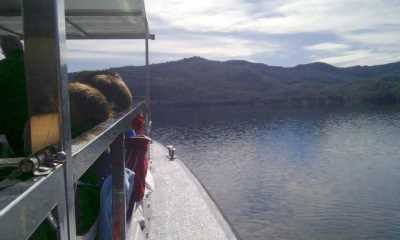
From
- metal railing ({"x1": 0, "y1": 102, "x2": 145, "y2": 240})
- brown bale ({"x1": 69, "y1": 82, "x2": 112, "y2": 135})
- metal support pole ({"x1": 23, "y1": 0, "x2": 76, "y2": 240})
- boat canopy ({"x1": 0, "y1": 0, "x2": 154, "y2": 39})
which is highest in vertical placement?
boat canopy ({"x1": 0, "y1": 0, "x2": 154, "y2": 39})

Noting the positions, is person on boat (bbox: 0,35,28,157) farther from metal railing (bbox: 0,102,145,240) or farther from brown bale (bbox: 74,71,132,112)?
brown bale (bbox: 74,71,132,112)

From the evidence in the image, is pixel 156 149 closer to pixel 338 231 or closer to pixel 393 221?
pixel 338 231

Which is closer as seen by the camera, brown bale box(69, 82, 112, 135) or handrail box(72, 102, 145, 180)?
handrail box(72, 102, 145, 180)

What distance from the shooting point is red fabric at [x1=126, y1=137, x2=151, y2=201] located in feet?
18.1

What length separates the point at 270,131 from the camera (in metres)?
91.9

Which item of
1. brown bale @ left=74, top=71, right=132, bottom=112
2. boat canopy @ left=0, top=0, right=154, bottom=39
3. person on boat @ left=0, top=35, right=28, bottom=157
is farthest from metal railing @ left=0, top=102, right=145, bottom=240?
boat canopy @ left=0, top=0, right=154, bottom=39

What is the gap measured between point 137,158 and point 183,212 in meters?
8.98

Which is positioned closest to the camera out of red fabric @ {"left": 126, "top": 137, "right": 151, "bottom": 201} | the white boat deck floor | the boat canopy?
red fabric @ {"left": 126, "top": 137, "right": 151, "bottom": 201}

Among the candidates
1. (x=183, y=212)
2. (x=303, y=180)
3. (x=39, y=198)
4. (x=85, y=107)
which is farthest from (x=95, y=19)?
(x=303, y=180)

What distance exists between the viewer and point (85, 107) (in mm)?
2924

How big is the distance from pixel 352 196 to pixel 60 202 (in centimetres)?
3969

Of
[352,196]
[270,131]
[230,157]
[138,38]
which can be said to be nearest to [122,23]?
[138,38]

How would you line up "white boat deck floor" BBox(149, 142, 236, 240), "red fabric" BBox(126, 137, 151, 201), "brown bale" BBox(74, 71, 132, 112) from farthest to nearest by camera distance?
"white boat deck floor" BBox(149, 142, 236, 240), "red fabric" BBox(126, 137, 151, 201), "brown bale" BBox(74, 71, 132, 112)

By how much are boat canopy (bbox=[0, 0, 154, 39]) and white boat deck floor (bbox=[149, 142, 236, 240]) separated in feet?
20.3
